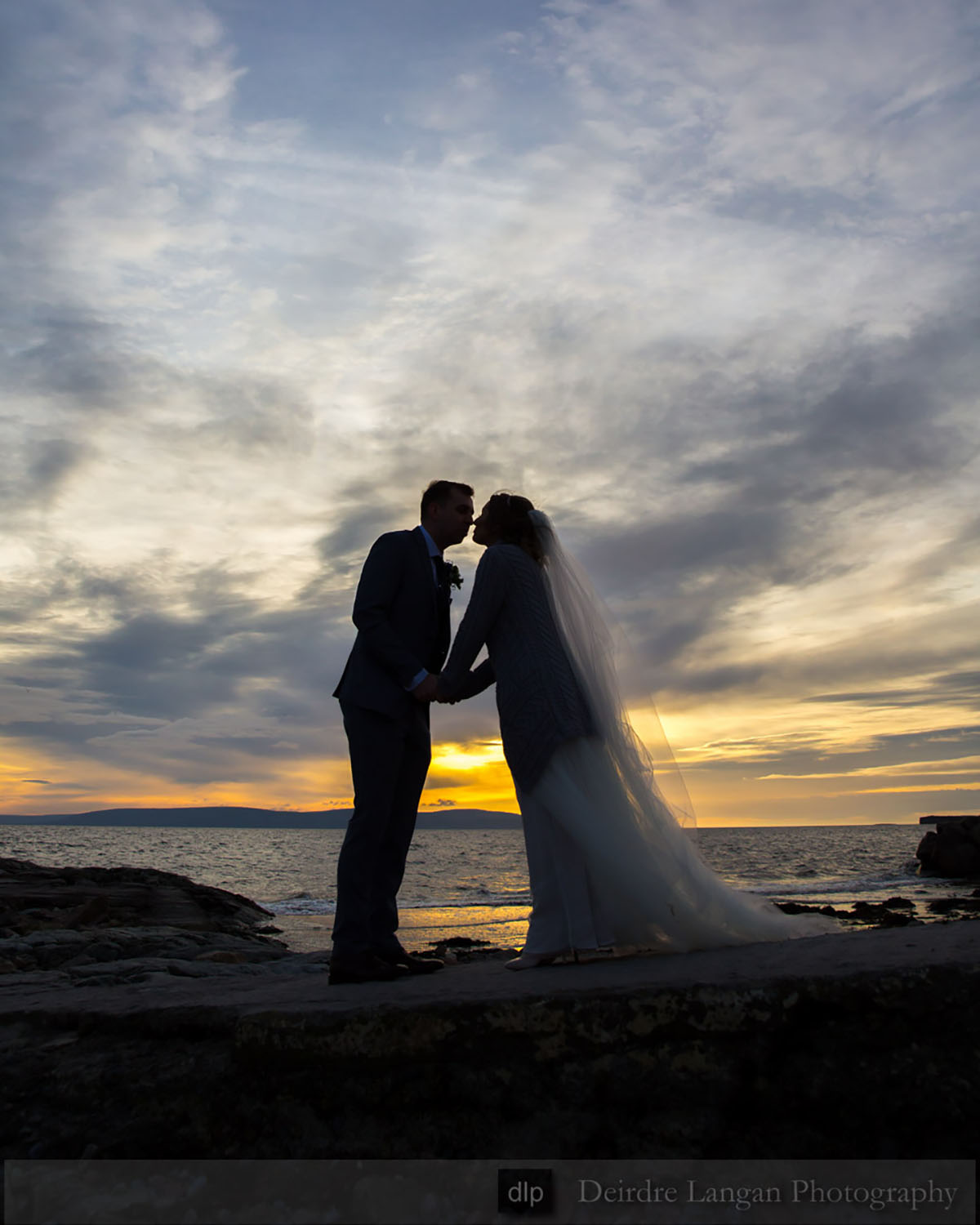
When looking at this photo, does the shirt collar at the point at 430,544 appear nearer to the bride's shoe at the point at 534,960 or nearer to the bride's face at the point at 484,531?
the bride's face at the point at 484,531

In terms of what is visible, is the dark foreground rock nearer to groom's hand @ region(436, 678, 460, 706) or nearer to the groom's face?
groom's hand @ region(436, 678, 460, 706)

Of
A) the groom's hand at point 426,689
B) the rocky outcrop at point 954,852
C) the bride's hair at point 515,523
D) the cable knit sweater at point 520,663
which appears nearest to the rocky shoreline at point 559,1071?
the cable knit sweater at point 520,663

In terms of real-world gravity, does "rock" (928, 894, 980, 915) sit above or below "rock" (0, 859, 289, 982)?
below

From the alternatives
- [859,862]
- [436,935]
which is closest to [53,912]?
[436,935]

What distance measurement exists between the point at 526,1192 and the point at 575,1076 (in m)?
0.35

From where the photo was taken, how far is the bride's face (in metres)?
4.43

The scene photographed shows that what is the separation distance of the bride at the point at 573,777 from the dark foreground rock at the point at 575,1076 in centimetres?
77

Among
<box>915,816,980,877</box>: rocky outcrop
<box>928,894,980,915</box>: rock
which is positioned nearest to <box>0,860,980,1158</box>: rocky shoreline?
<box>928,894,980,915</box>: rock

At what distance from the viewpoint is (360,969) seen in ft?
12.0

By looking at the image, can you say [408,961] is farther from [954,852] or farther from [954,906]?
[954,852]

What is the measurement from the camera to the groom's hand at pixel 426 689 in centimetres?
410

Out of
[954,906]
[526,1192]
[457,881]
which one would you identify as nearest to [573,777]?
[526,1192]

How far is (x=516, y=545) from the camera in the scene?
4.33 m

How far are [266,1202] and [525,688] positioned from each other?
2255 millimetres
